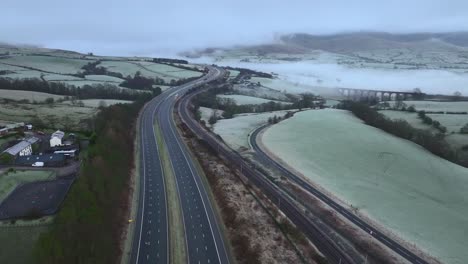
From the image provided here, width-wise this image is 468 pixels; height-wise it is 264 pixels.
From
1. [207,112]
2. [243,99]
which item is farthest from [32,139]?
[243,99]

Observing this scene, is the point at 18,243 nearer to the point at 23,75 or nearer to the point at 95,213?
the point at 95,213

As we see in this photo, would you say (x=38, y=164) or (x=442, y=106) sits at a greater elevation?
(x=442, y=106)

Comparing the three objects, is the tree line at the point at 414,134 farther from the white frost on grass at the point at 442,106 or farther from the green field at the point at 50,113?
the green field at the point at 50,113

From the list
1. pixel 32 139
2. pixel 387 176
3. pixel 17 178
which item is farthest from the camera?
pixel 32 139

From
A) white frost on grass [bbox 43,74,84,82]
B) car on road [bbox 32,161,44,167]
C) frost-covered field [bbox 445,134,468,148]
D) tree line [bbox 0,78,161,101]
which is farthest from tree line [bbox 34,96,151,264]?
white frost on grass [bbox 43,74,84,82]

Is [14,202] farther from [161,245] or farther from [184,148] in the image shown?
[184,148]

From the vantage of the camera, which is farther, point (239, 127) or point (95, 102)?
point (95, 102)

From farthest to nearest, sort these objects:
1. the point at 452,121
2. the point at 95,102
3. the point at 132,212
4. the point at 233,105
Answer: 1. the point at 233,105
2. the point at 95,102
3. the point at 452,121
4. the point at 132,212
